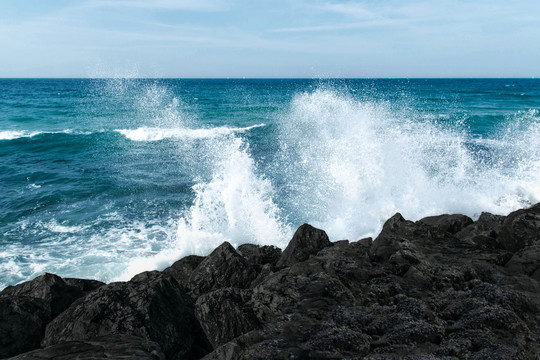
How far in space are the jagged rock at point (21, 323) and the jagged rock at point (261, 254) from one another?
2.92 m

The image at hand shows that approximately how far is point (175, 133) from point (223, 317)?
18.5m

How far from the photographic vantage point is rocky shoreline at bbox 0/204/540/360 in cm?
327

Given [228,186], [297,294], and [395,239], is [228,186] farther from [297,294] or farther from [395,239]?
[297,294]

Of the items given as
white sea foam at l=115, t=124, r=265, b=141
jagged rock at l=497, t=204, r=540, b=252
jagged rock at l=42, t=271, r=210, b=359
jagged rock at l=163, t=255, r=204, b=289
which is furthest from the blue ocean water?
jagged rock at l=497, t=204, r=540, b=252

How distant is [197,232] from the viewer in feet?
27.6

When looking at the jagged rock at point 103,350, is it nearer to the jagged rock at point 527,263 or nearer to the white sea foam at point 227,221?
the white sea foam at point 227,221

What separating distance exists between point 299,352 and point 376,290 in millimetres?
1350

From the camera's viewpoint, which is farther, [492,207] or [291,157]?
[291,157]

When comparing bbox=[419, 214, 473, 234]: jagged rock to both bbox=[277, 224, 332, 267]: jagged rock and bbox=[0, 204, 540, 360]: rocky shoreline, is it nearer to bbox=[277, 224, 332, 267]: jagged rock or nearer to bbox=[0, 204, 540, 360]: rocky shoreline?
bbox=[0, 204, 540, 360]: rocky shoreline

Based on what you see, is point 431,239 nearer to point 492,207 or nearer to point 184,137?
point 492,207

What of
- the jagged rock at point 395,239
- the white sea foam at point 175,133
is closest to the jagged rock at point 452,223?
the jagged rock at point 395,239

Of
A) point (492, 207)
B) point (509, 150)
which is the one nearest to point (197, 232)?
point (492, 207)

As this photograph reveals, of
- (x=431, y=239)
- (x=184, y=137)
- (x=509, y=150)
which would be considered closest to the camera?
(x=431, y=239)

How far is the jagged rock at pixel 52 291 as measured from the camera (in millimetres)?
4664
